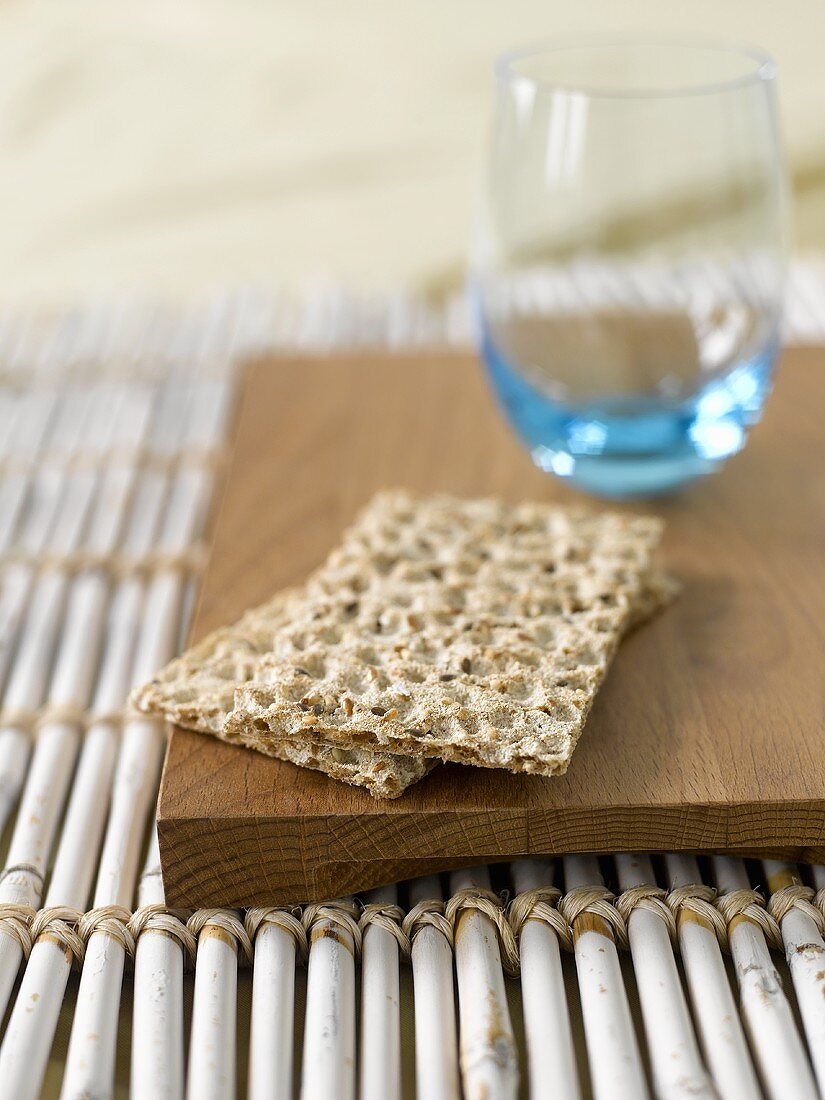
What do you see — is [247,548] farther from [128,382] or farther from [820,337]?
[820,337]

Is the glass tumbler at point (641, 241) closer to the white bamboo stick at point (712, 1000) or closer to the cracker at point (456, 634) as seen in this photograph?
the cracker at point (456, 634)

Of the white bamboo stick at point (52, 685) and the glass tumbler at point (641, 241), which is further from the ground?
the glass tumbler at point (641, 241)

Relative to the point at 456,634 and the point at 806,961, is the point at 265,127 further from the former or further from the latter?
the point at 806,961

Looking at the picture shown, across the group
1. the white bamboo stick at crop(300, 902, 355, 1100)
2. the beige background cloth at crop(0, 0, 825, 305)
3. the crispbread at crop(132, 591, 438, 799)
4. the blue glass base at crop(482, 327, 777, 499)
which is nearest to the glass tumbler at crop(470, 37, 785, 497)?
the blue glass base at crop(482, 327, 777, 499)

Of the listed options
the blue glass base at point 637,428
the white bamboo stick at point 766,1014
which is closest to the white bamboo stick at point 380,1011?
the white bamboo stick at point 766,1014

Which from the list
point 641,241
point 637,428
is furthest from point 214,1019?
point 641,241

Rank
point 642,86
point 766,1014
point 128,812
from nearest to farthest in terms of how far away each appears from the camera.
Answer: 1. point 766,1014
2. point 128,812
3. point 642,86
